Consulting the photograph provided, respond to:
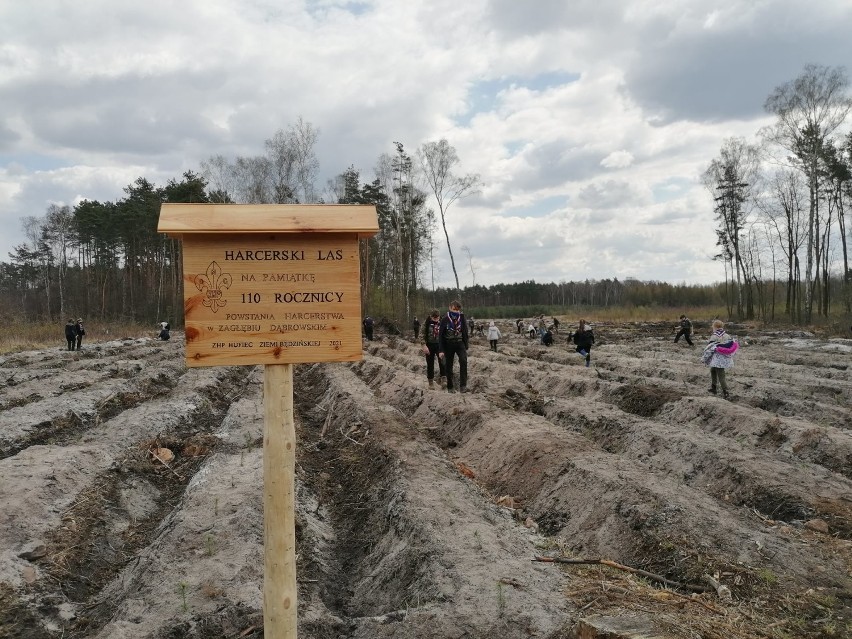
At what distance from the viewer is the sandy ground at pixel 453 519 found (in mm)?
4426

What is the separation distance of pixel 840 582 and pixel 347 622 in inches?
173

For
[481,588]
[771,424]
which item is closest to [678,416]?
[771,424]

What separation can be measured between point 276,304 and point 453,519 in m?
3.75

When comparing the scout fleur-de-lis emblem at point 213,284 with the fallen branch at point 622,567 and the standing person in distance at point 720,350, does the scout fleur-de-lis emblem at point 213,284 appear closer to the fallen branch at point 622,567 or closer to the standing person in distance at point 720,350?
Answer: the fallen branch at point 622,567

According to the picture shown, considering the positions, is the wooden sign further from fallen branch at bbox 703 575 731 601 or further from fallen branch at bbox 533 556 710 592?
fallen branch at bbox 703 575 731 601

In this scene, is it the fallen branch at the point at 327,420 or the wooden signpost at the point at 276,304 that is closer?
the wooden signpost at the point at 276,304

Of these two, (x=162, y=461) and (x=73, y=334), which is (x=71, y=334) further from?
(x=162, y=461)

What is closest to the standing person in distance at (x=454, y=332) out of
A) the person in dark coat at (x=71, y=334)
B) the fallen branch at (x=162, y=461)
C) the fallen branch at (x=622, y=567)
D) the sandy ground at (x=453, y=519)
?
the sandy ground at (x=453, y=519)

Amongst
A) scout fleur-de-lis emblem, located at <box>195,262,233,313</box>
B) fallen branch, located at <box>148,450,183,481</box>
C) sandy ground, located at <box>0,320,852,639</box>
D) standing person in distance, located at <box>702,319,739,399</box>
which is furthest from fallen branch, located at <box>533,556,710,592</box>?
standing person in distance, located at <box>702,319,739,399</box>

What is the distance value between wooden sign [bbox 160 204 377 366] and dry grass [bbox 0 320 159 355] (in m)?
31.9

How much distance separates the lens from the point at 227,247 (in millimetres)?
3396

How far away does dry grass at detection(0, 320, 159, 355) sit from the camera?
32.7 metres

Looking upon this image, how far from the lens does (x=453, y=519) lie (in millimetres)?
6191

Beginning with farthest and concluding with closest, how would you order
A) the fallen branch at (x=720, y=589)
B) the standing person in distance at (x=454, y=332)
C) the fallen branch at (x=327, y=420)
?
1. the standing person in distance at (x=454, y=332)
2. the fallen branch at (x=327, y=420)
3. the fallen branch at (x=720, y=589)
